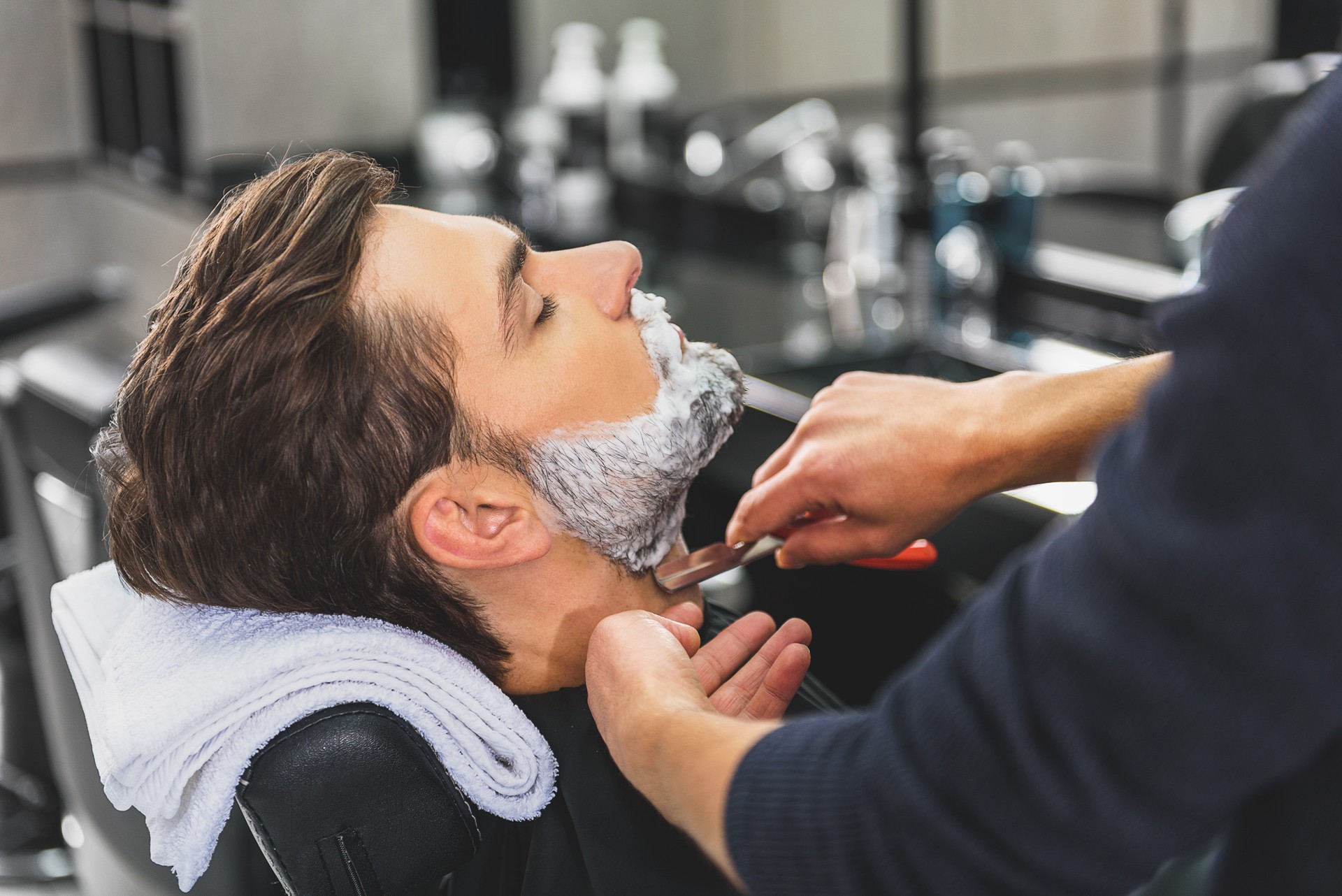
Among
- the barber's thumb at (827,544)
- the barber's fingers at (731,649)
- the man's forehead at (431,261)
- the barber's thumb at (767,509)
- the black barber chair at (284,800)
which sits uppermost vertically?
the man's forehead at (431,261)

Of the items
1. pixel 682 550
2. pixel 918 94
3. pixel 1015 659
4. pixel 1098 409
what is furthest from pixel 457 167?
pixel 1015 659

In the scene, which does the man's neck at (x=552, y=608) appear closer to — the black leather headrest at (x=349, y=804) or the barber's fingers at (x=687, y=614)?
the barber's fingers at (x=687, y=614)

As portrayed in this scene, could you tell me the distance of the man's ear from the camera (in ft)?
3.39

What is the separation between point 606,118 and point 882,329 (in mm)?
1471

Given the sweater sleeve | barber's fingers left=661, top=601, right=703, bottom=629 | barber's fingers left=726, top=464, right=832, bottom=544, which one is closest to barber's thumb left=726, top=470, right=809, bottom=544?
barber's fingers left=726, top=464, right=832, bottom=544

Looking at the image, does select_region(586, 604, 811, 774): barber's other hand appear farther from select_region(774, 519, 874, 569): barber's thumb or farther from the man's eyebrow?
the man's eyebrow

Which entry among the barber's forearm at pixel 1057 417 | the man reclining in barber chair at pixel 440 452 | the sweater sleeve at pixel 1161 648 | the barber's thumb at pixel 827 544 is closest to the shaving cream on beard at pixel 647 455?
the man reclining in barber chair at pixel 440 452

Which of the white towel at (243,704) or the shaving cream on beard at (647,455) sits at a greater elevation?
the shaving cream on beard at (647,455)

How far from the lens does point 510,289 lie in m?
1.06

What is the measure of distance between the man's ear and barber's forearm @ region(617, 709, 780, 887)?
30cm

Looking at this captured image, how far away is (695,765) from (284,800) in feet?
1.21

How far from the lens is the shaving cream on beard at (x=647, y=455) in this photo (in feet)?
3.53

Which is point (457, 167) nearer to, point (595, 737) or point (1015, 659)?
point (595, 737)

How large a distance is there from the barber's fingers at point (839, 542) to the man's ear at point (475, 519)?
0.27m
